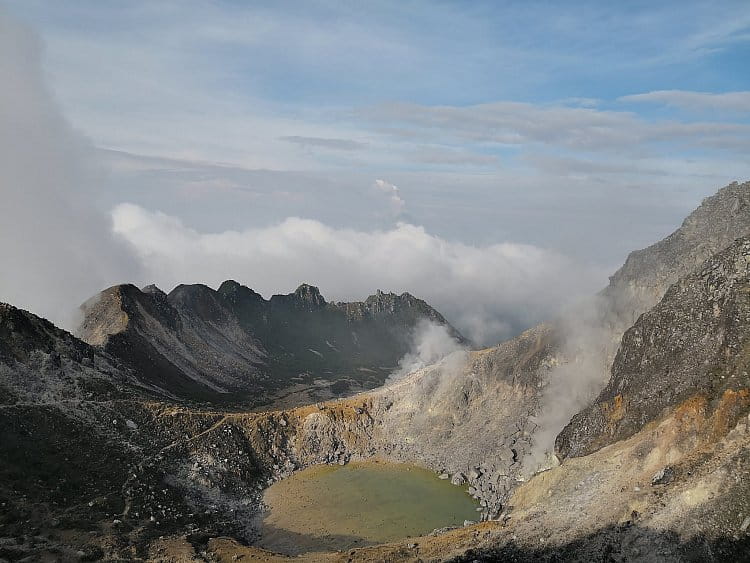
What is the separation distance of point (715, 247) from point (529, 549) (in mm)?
43863

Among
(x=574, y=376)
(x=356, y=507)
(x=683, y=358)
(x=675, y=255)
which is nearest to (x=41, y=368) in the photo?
(x=356, y=507)

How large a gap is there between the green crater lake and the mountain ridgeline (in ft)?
148

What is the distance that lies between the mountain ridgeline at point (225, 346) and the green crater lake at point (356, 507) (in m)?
45.2

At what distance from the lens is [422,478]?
6900 cm

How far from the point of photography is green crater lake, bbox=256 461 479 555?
54125 mm

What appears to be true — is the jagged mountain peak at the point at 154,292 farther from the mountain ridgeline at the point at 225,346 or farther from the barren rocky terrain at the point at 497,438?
the barren rocky terrain at the point at 497,438

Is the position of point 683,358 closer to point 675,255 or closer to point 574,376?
point 574,376

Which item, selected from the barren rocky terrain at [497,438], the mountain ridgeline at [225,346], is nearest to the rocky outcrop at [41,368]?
the barren rocky terrain at [497,438]

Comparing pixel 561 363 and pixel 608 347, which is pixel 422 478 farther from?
pixel 608 347

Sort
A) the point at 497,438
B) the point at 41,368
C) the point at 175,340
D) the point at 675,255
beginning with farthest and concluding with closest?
the point at 175,340 < the point at 497,438 < the point at 675,255 < the point at 41,368

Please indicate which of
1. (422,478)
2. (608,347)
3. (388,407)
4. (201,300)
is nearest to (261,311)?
(201,300)

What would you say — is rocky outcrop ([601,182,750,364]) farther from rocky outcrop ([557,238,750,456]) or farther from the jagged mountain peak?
the jagged mountain peak

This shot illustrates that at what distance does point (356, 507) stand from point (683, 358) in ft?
124

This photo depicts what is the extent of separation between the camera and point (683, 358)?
45094mm
